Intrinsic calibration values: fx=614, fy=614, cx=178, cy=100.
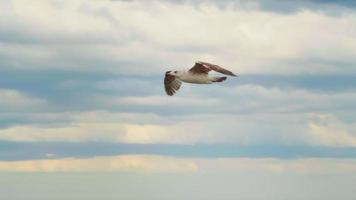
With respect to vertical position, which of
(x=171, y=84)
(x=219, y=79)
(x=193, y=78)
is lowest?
(x=219, y=79)

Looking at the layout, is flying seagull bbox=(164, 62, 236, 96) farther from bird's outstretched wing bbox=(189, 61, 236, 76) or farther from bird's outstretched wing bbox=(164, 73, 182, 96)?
bird's outstretched wing bbox=(164, 73, 182, 96)

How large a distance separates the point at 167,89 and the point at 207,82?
37.2 ft

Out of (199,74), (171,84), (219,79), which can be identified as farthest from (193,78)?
(171,84)

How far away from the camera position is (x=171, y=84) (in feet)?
245

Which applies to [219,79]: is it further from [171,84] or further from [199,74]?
[171,84]

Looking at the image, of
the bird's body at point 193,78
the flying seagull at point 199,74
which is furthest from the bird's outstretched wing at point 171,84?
the bird's body at point 193,78

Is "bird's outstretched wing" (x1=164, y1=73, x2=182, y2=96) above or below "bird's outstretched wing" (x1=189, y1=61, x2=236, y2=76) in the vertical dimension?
above

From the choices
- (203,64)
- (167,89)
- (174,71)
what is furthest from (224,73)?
(167,89)

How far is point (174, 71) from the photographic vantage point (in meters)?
69.0

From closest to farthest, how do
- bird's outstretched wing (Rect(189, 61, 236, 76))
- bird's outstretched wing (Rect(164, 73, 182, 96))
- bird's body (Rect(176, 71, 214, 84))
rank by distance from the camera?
bird's outstretched wing (Rect(189, 61, 236, 76)) → bird's body (Rect(176, 71, 214, 84)) → bird's outstretched wing (Rect(164, 73, 182, 96))

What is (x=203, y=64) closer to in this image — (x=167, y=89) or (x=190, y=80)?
(x=190, y=80)

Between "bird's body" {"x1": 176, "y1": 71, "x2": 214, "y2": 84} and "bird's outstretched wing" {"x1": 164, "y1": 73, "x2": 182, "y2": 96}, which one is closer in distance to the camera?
"bird's body" {"x1": 176, "y1": 71, "x2": 214, "y2": 84}

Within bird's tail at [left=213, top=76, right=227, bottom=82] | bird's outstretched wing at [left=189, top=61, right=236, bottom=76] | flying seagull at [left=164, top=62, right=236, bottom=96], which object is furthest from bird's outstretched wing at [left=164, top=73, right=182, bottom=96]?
bird's tail at [left=213, top=76, right=227, bottom=82]

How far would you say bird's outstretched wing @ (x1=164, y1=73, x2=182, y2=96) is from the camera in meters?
74.4
